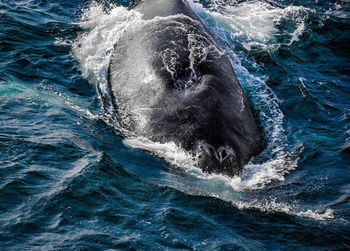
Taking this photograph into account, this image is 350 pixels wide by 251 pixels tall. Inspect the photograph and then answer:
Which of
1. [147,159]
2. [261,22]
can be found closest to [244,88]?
[147,159]

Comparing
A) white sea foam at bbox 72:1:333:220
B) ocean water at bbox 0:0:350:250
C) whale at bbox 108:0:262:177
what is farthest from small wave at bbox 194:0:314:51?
whale at bbox 108:0:262:177

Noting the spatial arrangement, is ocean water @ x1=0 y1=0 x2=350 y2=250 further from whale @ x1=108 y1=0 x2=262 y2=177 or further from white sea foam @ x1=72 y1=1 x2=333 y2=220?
whale @ x1=108 y1=0 x2=262 y2=177

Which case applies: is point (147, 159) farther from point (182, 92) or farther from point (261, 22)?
point (261, 22)

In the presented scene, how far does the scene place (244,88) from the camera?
975cm

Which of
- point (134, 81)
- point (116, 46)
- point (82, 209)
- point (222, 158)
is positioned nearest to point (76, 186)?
point (82, 209)

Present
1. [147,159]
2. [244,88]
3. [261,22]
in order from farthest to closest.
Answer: [261,22] → [244,88] → [147,159]

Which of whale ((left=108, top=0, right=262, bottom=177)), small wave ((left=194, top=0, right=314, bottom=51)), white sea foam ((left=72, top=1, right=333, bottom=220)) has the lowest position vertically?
small wave ((left=194, top=0, right=314, bottom=51))

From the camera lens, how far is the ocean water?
5270 mm

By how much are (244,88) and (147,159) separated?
144 inches

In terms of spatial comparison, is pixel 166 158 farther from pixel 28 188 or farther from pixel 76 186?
pixel 28 188

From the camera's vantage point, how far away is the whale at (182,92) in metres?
6.92

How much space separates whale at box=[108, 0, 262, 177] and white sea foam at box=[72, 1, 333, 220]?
0.18 meters

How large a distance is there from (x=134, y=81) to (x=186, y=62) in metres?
1.07

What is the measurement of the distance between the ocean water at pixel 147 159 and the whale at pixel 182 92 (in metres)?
0.25
